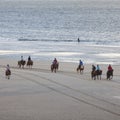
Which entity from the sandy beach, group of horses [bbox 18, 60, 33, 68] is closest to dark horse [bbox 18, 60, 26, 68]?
group of horses [bbox 18, 60, 33, 68]

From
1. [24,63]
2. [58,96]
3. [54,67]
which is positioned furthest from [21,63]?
[58,96]

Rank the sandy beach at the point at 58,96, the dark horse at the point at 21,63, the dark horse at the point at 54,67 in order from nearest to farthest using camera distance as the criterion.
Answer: the sandy beach at the point at 58,96 → the dark horse at the point at 54,67 → the dark horse at the point at 21,63

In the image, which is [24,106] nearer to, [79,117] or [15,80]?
[79,117]

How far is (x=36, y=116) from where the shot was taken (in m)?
29.3

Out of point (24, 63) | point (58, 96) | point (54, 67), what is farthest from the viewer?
point (24, 63)

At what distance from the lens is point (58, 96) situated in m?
34.7

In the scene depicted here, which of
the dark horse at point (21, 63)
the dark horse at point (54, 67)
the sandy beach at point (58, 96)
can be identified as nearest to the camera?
the sandy beach at point (58, 96)

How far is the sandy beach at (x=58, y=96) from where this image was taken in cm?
2983

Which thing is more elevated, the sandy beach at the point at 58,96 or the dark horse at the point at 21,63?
the dark horse at the point at 21,63

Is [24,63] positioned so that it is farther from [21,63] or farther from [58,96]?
[58,96]

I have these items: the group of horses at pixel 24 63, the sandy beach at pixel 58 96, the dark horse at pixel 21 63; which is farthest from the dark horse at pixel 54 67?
the dark horse at pixel 21 63

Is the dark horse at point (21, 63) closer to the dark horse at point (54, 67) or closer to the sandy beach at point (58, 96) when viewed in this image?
the sandy beach at point (58, 96)

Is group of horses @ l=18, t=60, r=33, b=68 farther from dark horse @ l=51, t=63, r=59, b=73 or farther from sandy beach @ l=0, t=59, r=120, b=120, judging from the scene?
sandy beach @ l=0, t=59, r=120, b=120

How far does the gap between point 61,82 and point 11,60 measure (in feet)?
59.9
